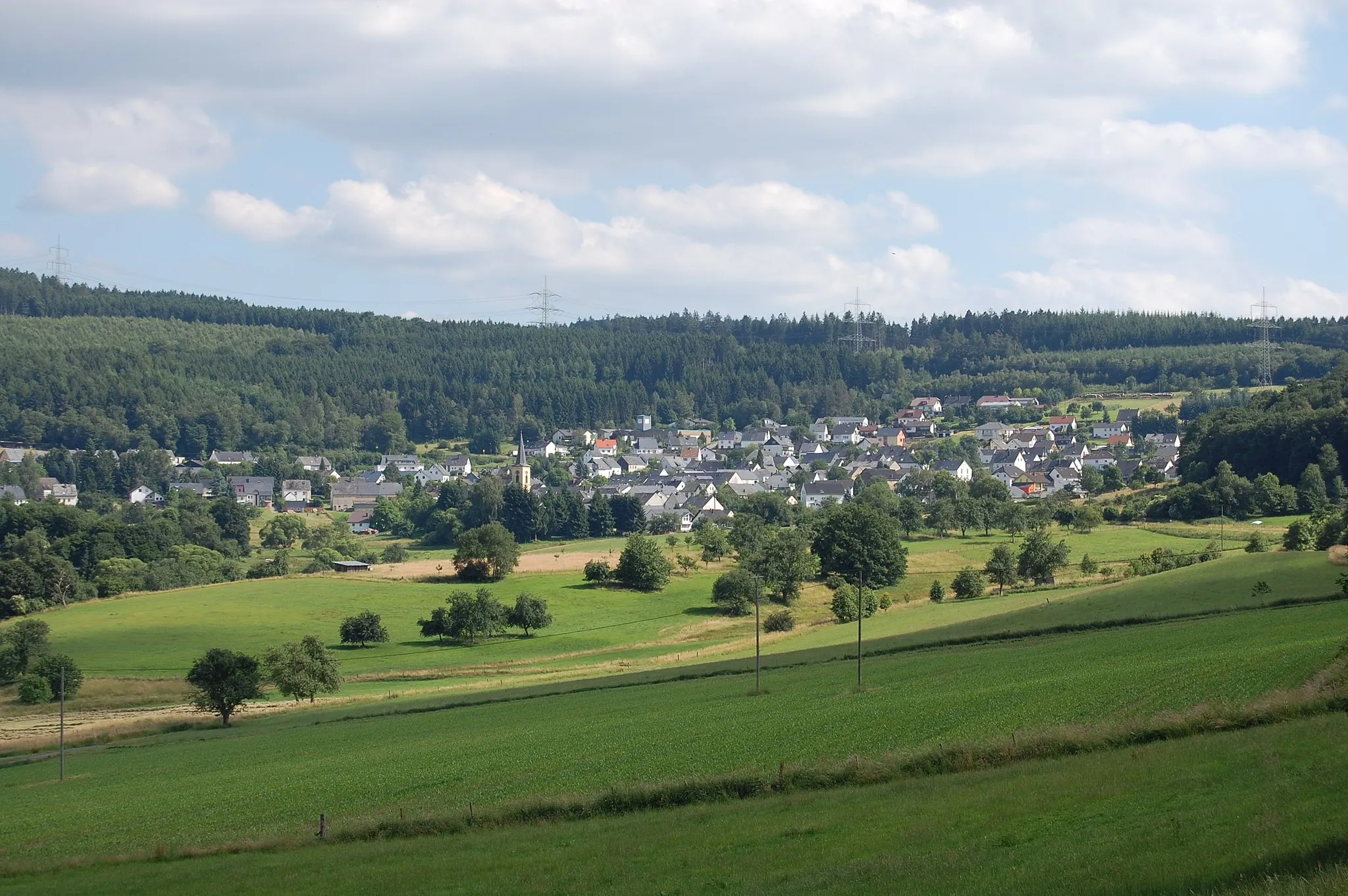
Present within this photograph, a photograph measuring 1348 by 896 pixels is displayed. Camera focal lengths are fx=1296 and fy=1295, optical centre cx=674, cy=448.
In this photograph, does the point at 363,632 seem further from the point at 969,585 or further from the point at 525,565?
the point at 969,585

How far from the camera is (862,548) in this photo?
86125 mm

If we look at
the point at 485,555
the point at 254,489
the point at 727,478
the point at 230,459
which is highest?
the point at 230,459

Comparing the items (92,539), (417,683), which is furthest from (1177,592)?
(92,539)

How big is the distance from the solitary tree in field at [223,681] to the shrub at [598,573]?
124 ft

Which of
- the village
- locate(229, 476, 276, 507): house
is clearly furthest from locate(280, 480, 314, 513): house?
locate(229, 476, 276, 507): house

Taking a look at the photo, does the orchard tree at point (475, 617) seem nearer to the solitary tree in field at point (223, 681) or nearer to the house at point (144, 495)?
the solitary tree in field at point (223, 681)

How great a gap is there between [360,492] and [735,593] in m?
106

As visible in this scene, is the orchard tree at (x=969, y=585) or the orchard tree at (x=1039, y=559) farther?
the orchard tree at (x=1039, y=559)

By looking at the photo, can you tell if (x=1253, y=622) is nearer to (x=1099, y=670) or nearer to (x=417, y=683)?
(x=1099, y=670)

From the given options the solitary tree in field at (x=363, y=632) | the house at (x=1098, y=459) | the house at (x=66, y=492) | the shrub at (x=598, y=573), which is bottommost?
the solitary tree in field at (x=363, y=632)

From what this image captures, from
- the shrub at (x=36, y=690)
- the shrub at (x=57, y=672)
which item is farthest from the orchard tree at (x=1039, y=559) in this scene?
the shrub at (x=36, y=690)

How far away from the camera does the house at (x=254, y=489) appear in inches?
6757

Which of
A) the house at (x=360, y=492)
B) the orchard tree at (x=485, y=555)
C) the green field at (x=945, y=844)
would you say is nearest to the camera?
the green field at (x=945, y=844)

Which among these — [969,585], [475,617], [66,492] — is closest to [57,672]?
[475,617]
